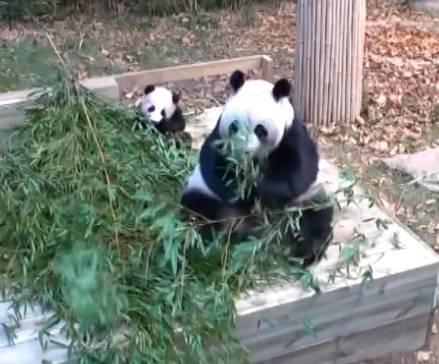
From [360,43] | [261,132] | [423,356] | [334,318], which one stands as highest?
[261,132]

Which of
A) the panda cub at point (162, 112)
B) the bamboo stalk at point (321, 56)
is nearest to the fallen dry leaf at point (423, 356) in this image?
the panda cub at point (162, 112)

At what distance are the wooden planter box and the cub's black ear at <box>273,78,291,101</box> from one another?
1.72 feet

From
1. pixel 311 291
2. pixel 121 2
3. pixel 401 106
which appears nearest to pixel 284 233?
pixel 311 291

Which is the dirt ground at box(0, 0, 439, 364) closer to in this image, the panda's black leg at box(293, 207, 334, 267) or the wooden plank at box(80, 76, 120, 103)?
the wooden plank at box(80, 76, 120, 103)

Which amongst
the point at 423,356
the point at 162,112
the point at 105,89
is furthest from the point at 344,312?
the point at 105,89

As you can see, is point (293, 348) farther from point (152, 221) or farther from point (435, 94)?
point (435, 94)

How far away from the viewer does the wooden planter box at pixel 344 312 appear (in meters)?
2.19

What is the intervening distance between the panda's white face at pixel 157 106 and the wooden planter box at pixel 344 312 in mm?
861

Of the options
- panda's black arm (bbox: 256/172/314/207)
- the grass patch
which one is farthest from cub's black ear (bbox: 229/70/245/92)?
the grass patch

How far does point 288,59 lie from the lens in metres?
5.12

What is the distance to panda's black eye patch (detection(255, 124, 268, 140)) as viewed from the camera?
7.06 feet

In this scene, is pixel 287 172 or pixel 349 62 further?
pixel 349 62

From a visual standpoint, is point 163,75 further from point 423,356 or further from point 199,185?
point 423,356

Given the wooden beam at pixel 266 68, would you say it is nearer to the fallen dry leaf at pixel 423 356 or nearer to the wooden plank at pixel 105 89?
the wooden plank at pixel 105 89
